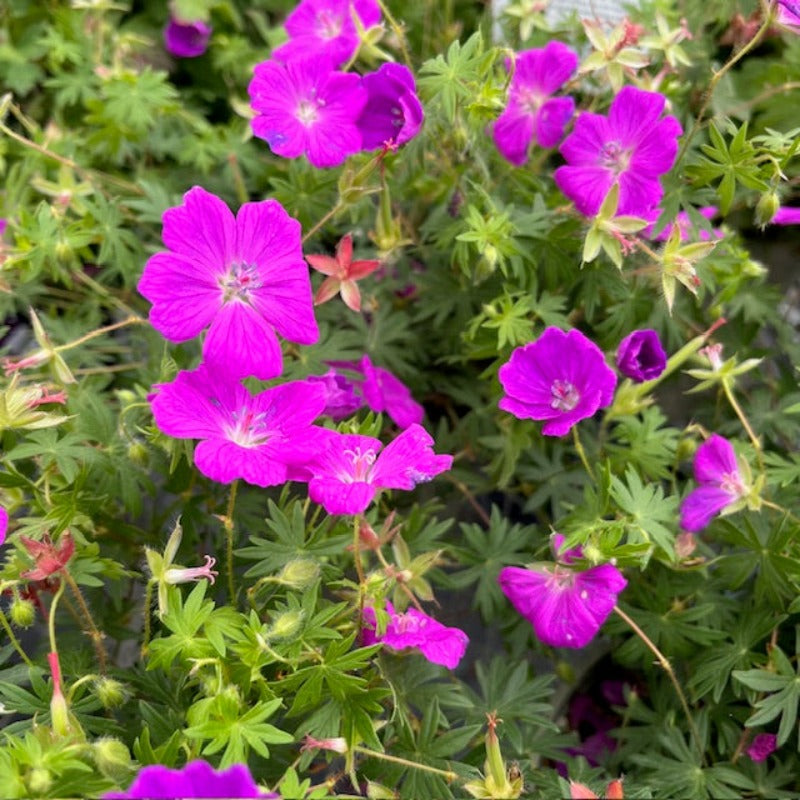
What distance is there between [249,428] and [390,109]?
522mm

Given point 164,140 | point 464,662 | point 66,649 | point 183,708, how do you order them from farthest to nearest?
point 164,140, point 464,662, point 66,649, point 183,708

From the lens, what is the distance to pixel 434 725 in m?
1.28

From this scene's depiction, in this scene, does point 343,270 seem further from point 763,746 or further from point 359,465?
point 763,746

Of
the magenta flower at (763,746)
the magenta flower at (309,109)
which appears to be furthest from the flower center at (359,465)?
the magenta flower at (763,746)

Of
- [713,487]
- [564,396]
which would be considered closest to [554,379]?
[564,396]

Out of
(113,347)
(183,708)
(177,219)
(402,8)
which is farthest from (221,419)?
(402,8)

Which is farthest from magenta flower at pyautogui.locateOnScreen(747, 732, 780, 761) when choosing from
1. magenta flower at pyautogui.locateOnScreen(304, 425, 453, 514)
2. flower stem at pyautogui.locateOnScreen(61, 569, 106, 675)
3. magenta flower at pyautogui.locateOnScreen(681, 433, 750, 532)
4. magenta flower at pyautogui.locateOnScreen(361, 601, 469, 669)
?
flower stem at pyautogui.locateOnScreen(61, 569, 106, 675)

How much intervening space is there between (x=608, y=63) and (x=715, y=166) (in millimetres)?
215

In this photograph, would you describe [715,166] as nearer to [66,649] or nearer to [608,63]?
[608,63]

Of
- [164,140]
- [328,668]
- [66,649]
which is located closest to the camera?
[328,668]

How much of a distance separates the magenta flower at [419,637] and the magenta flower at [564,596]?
0.42 ft

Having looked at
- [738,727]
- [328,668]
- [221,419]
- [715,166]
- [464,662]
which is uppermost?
[715,166]

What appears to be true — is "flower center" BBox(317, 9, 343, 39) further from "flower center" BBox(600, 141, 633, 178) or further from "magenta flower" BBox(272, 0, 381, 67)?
"flower center" BBox(600, 141, 633, 178)

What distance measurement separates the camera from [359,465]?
46.3 inches
